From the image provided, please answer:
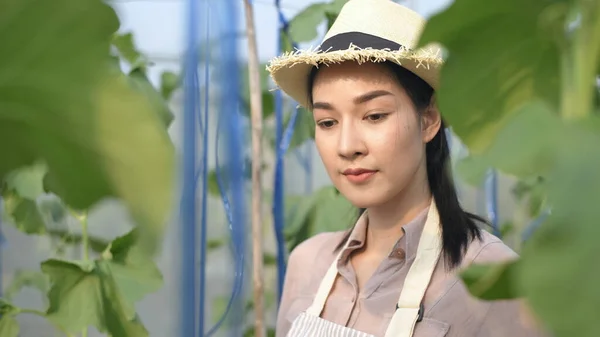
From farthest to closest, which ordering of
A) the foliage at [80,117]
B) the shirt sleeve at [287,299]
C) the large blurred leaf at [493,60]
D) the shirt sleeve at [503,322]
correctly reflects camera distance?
the shirt sleeve at [287,299], the shirt sleeve at [503,322], the large blurred leaf at [493,60], the foliage at [80,117]

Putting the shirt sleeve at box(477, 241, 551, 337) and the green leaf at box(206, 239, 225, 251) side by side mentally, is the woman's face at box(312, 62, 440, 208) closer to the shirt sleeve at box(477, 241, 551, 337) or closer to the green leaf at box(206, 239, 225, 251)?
the shirt sleeve at box(477, 241, 551, 337)

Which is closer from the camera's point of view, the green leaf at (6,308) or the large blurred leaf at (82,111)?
the large blurred leaf at (82,111)

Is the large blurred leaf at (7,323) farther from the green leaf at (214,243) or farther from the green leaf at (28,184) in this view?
the green leaf at (214,243)

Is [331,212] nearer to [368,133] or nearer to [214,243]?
[214,243]

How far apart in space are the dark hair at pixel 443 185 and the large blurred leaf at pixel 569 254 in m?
0.61

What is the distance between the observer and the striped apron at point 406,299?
2.47 ft

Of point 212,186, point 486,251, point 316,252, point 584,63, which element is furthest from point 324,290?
point 212,186

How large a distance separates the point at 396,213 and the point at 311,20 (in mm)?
661

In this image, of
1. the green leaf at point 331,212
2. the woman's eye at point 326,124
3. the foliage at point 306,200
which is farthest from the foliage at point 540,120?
the green leaf at point 331,212

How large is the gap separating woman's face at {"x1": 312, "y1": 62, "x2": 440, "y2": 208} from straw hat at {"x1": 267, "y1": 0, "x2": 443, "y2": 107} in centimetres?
2

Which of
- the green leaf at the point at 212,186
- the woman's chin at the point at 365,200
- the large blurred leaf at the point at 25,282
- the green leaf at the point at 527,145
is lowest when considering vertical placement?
the large blurred leaf at the point at 25,282

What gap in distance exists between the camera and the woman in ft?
2.47

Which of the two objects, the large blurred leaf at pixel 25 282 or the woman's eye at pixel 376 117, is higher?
the woman's eye at pixel 376 117

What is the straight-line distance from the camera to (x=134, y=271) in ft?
3.55
